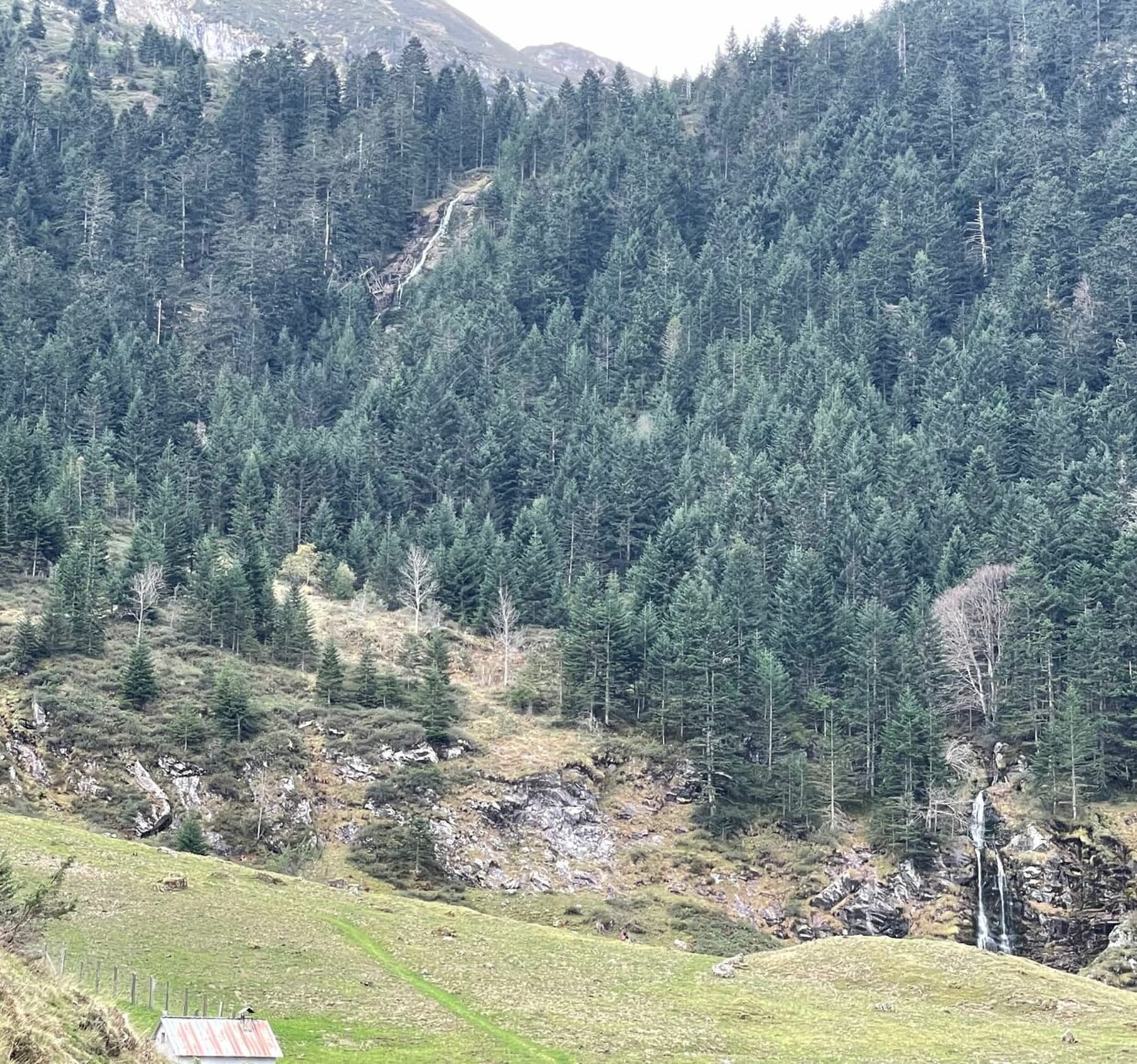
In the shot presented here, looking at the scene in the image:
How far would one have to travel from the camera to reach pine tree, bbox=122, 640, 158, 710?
374 ft

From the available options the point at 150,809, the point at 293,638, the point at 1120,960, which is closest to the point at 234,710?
the point at 150,809

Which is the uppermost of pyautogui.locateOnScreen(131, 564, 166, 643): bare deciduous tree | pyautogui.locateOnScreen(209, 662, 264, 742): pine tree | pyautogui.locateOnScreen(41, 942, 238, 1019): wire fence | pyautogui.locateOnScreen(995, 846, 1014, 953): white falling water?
pyautogui.locateOnScreen(131, 564, 166, 643): bare deciduous tree

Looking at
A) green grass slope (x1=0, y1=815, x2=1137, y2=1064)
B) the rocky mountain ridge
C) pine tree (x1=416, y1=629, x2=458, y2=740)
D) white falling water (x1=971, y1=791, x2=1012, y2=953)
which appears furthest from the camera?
pine tree (x1=416, y1=629, x2=458, y2=740)

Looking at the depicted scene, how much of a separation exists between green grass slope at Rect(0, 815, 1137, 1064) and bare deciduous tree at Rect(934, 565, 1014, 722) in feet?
156

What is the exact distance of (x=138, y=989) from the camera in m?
62.8

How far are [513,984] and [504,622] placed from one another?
70752 mm

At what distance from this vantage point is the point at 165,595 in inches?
5517

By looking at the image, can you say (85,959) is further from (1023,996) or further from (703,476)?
(703,476)

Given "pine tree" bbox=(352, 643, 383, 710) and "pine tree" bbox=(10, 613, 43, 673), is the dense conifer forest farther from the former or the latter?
"pine tree" bbox=(352, 643, 383, 710)

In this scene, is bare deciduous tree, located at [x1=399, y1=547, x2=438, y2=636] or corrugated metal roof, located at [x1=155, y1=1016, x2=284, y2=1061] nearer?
corrugated metal roof, located at [x1=155, y1=1016, x2=284, y2=1061]

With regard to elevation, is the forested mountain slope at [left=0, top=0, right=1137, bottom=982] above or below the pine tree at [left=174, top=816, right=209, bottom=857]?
above

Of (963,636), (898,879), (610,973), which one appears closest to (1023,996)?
(610,973)

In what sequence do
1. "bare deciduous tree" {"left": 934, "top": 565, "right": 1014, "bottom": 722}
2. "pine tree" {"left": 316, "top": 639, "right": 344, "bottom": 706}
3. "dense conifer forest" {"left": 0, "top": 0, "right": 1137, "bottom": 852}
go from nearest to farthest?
"pine tree" {"left": 316, "top": 639, "right": 344, "bottom": 706} → "dense conifer forest" {"left": 0, "top": 0, "right": 1137, "bottom": 852} → "bare deciduous tree" {"left": 934, "top": 565, "right": 1014, "bottom": 722}

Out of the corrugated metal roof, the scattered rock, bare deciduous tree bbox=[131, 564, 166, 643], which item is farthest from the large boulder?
bare deciduous tree bbox=[131, 564, 166, 643]
